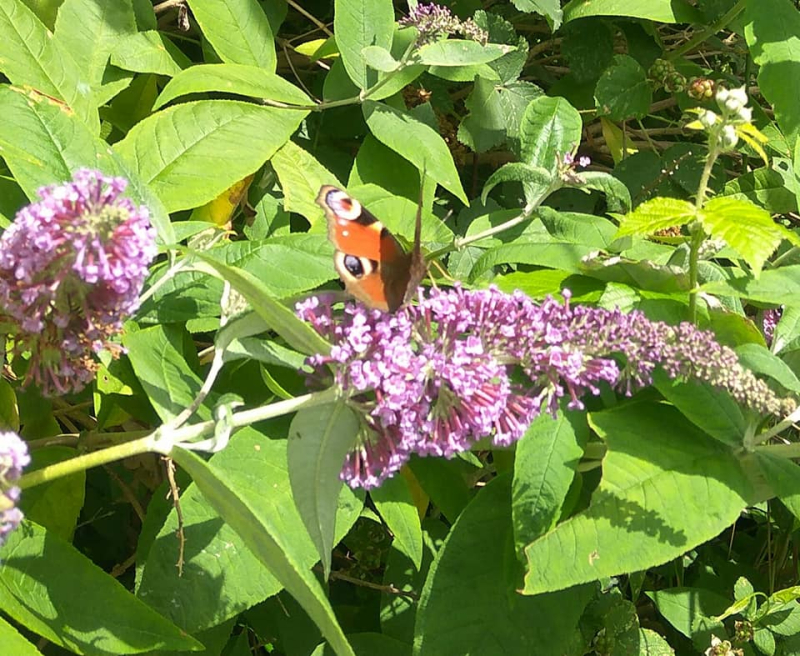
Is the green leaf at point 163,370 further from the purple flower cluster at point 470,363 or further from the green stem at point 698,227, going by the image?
the green stem at point 698,227

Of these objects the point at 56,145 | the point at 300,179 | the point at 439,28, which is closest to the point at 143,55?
the point at 300,179

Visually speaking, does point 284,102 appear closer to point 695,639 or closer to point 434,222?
Result: point 434,222

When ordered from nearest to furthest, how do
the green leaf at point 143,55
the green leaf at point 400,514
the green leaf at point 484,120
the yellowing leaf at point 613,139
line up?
the green leaf at point 400,514 < the green leaf at point 143,55 < the green leaf at point 484,120 < the yellowing leaf at point 613,139

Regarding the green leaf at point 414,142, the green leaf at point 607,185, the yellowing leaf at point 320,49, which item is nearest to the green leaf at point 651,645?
the green leaf at point 607,185

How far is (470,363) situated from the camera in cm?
137

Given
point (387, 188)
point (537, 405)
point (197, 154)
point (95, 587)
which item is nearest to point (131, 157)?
point (197, 154)

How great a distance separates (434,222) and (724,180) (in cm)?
119

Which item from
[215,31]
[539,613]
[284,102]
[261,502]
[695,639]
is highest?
[215,31]

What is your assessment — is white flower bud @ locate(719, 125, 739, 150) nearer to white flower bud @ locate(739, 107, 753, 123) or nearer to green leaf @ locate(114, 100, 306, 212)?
white flower bud @ locate(739, 107, 753, 123)

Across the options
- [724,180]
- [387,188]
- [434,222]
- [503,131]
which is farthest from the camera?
[724,180]

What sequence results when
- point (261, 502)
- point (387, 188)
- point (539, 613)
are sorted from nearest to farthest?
1. point (261, 502)
2. point (539, 613)
3. point (387, 188)

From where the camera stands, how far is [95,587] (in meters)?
1.41

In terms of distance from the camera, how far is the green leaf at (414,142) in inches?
82.2

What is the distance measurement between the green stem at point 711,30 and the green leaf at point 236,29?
53.9 inches
